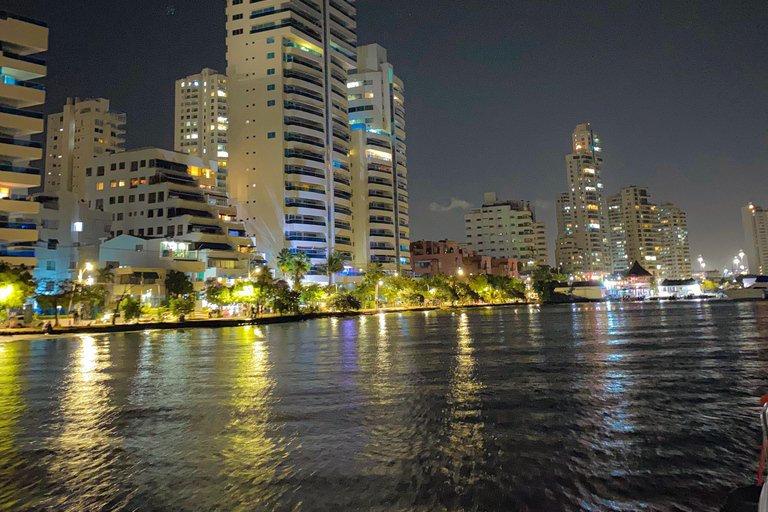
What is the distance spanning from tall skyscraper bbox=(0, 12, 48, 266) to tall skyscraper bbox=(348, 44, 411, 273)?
223 ft

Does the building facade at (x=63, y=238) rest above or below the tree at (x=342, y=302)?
above

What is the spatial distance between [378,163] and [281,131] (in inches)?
1196

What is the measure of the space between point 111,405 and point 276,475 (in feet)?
28.5

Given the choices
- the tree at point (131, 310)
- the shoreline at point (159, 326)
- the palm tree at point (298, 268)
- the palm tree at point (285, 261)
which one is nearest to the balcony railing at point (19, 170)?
the tree at point (131, 310)

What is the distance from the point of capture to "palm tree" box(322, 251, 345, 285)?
111 m

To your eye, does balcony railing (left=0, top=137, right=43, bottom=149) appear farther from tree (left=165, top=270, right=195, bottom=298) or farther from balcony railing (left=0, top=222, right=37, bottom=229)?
tree (left=165, top=270, right=195, bottom=298)

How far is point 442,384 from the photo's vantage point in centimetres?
1778

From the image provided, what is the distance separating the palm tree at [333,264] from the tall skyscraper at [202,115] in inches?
3509

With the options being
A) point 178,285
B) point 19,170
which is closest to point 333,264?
point 178,285

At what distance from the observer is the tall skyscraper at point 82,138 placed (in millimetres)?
157125

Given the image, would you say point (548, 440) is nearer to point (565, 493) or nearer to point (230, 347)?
point (565, 493)

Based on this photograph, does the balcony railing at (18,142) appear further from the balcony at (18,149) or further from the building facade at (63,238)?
the building facade at (63,238)

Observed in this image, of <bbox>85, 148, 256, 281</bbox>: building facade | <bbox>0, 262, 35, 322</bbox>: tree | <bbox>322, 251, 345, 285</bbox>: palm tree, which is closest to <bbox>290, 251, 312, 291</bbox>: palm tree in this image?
<bbox>85, 148, 256, 281</bbox>: building facade

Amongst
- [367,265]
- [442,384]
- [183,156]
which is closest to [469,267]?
[367,265]
